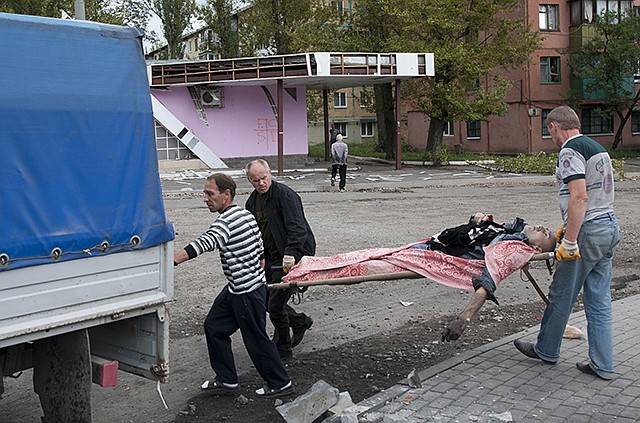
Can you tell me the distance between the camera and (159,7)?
164 feet

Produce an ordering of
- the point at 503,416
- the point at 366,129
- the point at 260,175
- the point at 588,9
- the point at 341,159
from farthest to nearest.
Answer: the point at 366,129
the point at 588,9
the point at 341,159
the point at 260,175
the point at 503,416

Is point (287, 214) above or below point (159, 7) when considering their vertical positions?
below

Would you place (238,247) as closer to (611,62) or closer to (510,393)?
(510,393)

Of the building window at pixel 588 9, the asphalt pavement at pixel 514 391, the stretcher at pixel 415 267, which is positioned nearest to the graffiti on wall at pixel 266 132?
the building window at pixel 588 9

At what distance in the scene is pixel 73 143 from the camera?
4371mm

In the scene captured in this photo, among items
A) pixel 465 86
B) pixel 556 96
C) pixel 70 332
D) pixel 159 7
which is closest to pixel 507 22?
pixel 465 86

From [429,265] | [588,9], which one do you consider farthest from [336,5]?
[429,265]

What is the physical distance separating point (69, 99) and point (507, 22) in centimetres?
3495

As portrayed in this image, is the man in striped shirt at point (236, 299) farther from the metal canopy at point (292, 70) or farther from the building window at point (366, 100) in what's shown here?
the building window at point (366, 100)

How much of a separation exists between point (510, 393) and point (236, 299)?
2145 millimetres

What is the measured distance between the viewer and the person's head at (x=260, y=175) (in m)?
6.43

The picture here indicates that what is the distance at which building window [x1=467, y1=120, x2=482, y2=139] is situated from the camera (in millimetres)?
48750

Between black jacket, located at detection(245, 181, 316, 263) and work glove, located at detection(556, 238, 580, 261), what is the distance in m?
Result: 2.11

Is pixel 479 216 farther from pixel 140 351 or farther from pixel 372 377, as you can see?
pixel 140 351
